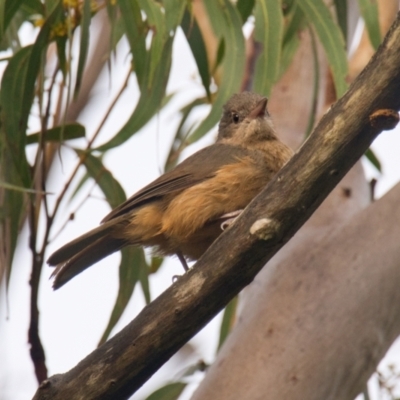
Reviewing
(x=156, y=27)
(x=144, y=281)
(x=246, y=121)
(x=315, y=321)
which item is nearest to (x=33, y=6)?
(x=156, y=27)

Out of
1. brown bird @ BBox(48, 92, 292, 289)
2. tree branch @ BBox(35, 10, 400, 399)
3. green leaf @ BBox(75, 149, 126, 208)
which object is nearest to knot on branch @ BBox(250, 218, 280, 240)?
tree branch @ BBox(35, 10, 400, 399)

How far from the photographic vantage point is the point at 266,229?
2.52 m

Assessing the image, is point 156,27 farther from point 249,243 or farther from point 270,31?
point 249,243

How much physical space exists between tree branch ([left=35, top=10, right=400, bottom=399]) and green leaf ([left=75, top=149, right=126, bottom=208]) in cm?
159

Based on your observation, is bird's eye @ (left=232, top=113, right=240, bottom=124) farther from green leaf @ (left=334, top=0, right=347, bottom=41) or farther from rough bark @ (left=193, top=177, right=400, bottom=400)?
rough bark @ (left=193, top=177, right=400, bottom=400)

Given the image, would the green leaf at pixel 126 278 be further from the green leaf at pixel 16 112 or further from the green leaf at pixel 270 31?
the green leaf at pixel 270 31

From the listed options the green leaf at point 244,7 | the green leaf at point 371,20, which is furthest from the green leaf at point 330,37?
the green leaf at point 244,7

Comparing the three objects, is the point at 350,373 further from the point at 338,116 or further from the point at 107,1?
the point at 107,1

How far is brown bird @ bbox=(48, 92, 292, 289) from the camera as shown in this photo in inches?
152

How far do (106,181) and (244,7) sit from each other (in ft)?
3.70

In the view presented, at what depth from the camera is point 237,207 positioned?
386 centimetres

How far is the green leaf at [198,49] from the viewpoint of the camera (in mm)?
3844

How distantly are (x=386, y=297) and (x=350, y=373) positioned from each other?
40 cm

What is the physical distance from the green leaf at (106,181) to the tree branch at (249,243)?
1589 millimetres
